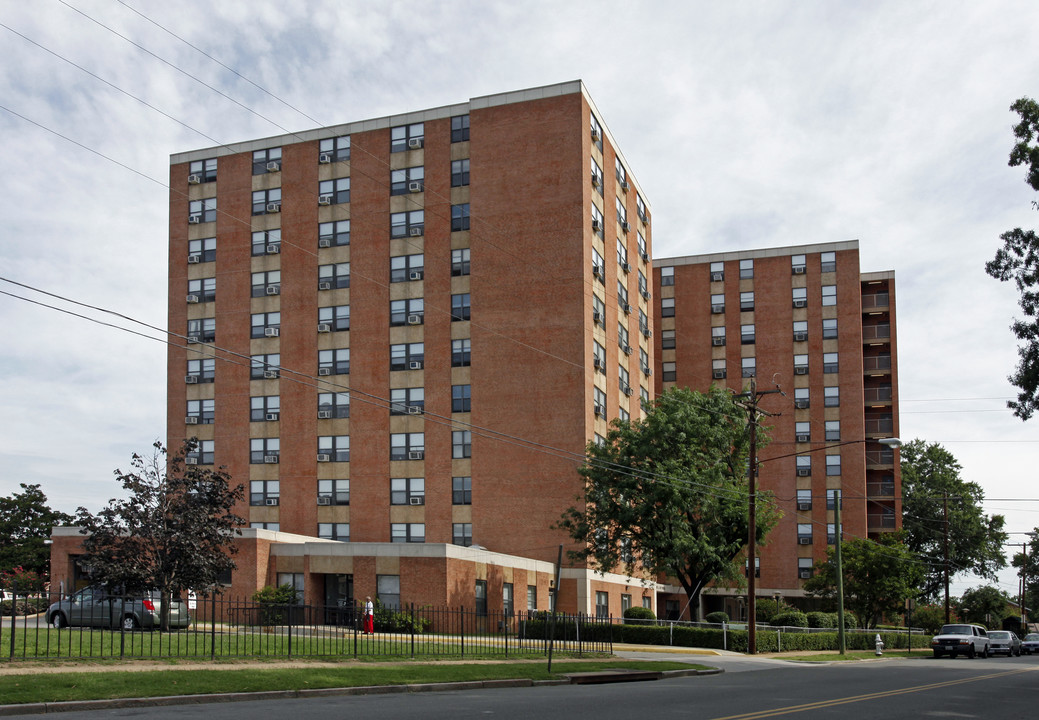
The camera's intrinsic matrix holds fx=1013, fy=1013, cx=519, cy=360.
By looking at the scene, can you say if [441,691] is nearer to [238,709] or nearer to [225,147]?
[238,709]

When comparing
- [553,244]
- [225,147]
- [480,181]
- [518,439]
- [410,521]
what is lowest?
[410,521]

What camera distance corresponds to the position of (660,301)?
93.6 metres

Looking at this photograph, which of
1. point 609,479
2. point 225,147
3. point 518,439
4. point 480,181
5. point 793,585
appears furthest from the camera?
point 793,585

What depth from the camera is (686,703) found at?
18266mm

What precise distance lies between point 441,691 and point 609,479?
28858mm

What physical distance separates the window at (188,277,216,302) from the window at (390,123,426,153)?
14.9 metres

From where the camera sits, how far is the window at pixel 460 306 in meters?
59.8

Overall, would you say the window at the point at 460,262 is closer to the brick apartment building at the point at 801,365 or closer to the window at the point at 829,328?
the brick apartment building at the point at 801,365

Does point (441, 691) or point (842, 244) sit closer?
point (441, 691)

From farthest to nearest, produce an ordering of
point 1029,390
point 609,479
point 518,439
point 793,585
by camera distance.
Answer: point 793,585, point 518,439, point 609,479, point 1029,390

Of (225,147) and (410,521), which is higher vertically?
(225,147)

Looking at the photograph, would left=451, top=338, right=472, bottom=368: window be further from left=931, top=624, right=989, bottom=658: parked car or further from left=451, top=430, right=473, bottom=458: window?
left=931, top=624, right=989, bottom=658: parked car

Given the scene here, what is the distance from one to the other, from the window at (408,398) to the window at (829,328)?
1645 inches

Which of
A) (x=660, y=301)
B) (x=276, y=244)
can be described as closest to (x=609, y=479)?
(x=276, y=244)
